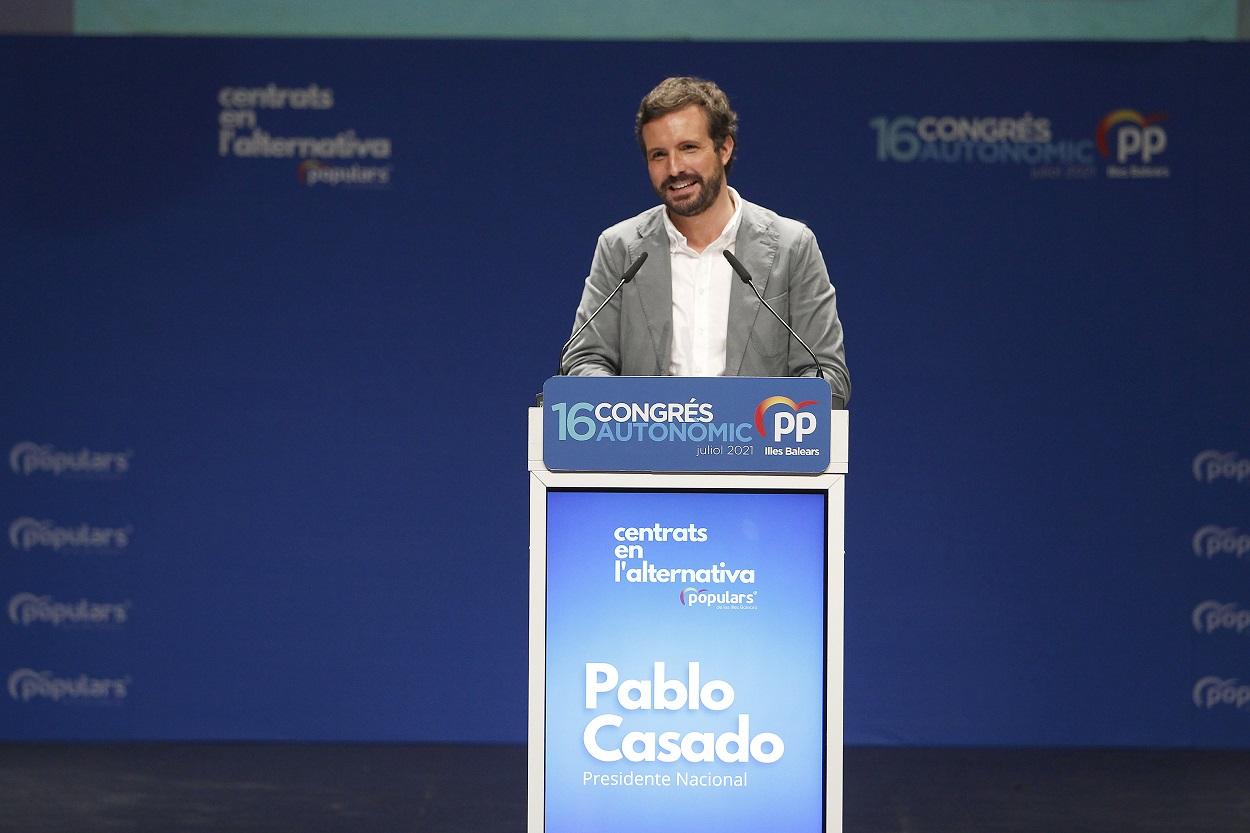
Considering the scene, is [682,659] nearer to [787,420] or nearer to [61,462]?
[787,420]

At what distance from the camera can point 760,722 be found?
2469mm

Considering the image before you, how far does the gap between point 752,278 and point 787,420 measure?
24.7 inches

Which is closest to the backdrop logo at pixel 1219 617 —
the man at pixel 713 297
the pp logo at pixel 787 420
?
the man at pixel 713 297

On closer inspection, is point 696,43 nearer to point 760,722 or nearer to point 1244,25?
point 1244,25

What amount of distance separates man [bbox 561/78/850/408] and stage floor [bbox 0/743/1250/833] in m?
1.68

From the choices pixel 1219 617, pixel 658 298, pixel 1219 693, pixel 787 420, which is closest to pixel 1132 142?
pixel 1219 617

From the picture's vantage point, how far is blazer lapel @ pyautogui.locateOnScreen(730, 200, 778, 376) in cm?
300

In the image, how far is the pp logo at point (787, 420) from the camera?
8.01 ft

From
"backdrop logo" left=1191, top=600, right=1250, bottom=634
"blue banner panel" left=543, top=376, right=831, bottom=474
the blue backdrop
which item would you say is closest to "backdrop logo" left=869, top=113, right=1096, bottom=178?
the blue backdrop

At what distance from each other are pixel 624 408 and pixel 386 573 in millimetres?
3045

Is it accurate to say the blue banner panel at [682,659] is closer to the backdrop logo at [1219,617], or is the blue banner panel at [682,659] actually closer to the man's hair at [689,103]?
the man's hair at [689,103]

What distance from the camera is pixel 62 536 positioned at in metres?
5.34

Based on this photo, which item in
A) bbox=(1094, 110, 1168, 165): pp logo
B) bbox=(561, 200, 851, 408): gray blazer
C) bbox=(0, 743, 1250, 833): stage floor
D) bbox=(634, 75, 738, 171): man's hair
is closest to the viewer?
bbox=(634, 75, 738, 171): man's hair

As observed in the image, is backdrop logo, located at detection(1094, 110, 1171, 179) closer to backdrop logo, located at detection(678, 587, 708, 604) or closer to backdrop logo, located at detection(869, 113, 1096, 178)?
backdrop logo, located at detection(869, 113, 1096, 178)
